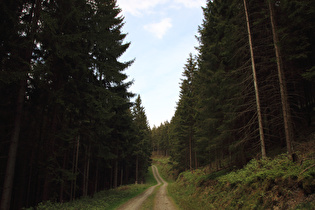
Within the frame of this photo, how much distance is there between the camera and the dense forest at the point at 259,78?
30.7 ft

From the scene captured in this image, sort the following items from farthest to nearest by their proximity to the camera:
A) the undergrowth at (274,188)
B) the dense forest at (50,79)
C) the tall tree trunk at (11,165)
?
the dense forest at (50,79)
the tall tree trunk at (11,165)
the undergrowth at (274,188)

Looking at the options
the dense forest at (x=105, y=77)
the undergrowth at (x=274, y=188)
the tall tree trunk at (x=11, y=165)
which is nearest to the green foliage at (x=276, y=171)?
the undergrowth at (x=274, y=188)

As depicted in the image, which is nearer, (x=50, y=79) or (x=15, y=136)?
(x=15, y=136)

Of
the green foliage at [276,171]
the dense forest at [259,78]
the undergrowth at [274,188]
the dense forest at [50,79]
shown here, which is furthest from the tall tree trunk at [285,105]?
the dense forest at [50,79]

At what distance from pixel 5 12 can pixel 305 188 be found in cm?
1333

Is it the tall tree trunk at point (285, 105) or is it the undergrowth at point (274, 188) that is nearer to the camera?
the undergrowth at point (274, 188)

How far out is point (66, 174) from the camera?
32.6 feet

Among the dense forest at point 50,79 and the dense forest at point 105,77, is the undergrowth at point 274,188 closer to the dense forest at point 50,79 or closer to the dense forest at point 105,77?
the dense forest at point 105,77

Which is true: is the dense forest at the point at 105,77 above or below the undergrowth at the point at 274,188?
above

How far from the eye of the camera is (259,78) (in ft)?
36.6

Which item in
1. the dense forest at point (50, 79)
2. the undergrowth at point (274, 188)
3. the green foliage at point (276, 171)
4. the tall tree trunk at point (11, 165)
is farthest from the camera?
the dense forest at point (50, 79)

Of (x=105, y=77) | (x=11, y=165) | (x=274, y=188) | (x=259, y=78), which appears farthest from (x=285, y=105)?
Result: (x=11, y=165)

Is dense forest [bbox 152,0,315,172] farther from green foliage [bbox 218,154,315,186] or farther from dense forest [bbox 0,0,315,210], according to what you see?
green foliage [bbox 218,154,315,186]

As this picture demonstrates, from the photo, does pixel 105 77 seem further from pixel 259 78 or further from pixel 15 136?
pixel 259 78
